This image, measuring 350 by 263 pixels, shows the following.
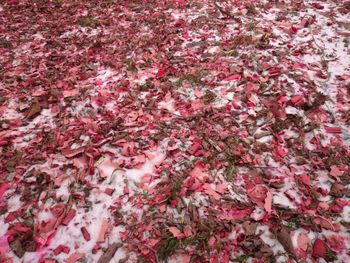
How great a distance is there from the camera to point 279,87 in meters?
4.41

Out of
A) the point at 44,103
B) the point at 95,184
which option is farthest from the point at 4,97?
the point at 95,184

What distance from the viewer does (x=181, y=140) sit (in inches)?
149

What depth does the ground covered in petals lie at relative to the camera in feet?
9.47

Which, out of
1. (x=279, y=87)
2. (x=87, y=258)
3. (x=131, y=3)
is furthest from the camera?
(x=131, y=3)

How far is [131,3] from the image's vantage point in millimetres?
7043

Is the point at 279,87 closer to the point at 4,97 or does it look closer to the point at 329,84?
the point at 329,84

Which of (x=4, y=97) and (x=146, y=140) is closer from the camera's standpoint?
(x=146, y=140)

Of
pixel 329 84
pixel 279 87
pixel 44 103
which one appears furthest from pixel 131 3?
pixel 329 84

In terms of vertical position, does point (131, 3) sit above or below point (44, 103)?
above

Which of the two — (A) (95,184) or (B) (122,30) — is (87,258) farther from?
(B) (122,30)

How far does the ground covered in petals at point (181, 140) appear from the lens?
289 centimetres

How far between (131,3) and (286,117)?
5.03 metres

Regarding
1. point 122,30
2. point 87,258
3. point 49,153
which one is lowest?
point 87,258

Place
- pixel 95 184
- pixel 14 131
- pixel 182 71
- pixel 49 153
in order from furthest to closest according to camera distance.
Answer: pixel 182 71, pixel 14 131, pixel 49 153, pixel 95 184
